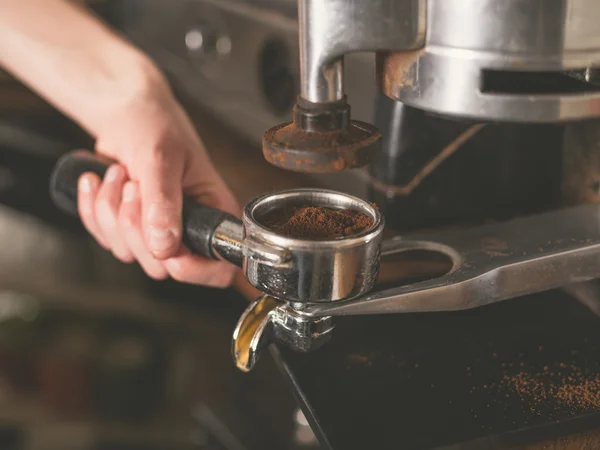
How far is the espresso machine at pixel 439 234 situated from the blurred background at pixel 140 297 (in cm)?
21

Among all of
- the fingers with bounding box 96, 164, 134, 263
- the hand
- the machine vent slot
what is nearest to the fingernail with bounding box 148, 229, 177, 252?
the hand

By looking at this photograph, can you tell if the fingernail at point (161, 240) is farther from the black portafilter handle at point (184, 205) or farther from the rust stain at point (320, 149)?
the rust stain at point (320, 149)

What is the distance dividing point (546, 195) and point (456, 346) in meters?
0.21

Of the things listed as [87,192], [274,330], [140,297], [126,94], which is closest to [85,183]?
[87,192]

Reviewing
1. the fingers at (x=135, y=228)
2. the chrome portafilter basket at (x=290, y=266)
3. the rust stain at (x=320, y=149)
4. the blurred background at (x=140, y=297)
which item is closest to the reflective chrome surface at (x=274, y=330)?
the chrome portafilter basket at (x=290, y=266)

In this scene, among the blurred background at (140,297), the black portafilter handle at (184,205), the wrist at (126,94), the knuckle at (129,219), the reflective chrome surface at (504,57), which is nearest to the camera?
the reflective chrome surface at (504,57)

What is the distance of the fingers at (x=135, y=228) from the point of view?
763mm

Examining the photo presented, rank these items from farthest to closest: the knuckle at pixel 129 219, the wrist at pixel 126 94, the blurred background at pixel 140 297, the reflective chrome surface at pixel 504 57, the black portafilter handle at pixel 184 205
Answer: the blurred background at pixel 140 297 < the wrist at pixel 126 94 < the knuckle at pixel 129 219 < the black portafilter handle at pixel 184 205 < the reflective chrome surface at pixel 504 57

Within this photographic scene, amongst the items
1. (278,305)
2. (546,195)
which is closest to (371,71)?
(546,195)

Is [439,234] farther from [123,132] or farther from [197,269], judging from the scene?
[123,132]

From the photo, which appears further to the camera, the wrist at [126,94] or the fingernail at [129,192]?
the wrist at [126,94]

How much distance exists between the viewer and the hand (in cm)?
70

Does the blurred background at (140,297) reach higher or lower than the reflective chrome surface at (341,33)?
lower

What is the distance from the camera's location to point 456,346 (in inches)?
25.2
